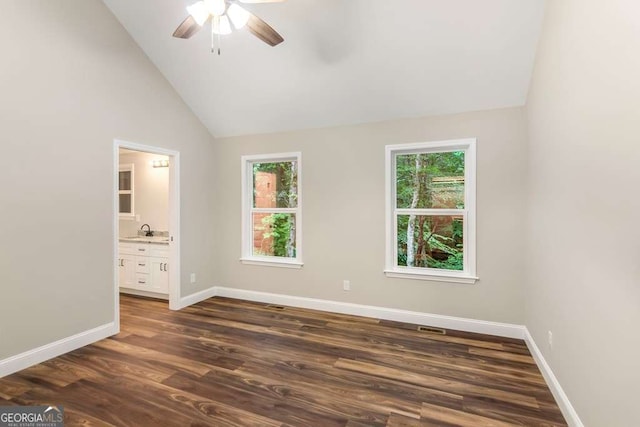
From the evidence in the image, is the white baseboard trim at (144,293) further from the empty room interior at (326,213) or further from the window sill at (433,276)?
the window sill at (433,276)

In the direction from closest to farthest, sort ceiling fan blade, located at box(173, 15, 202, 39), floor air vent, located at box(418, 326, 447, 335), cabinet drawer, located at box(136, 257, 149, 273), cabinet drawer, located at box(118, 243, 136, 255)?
ceiling fan blade, located at box(173, 15, 202, 39)
floor air vent, located at box(418, 326, 447, 335)
cabinet drawer, located at box(136, 257, 149, 273)
cabinet drawer, located at box(118, 243, 136, 255)

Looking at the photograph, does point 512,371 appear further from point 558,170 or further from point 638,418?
point 558,170

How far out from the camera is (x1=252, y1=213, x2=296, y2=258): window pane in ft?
14.6

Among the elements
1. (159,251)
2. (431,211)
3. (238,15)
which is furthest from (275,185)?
(238,15)

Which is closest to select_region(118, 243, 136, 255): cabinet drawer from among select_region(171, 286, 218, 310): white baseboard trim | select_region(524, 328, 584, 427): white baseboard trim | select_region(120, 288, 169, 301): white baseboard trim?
select_region(120, 288, 169, 301): white baseboard trim

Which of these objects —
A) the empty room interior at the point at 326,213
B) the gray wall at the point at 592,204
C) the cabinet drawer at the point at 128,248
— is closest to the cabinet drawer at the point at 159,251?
the empty room interior at the point at 326,213

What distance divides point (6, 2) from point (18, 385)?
303 cm

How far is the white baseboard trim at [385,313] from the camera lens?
3305 mm

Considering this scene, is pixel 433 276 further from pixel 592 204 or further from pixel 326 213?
pixel 592 204

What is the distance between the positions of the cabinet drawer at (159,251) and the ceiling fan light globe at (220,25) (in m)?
3.18

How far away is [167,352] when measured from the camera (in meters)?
2.93

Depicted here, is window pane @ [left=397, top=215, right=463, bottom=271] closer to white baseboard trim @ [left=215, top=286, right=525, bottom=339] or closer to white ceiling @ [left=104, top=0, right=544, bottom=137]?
white baseboard trim @ [left=215, top=286, right=525, bottom=339]

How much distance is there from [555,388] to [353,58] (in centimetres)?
327

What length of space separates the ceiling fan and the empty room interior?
0.02 metres
